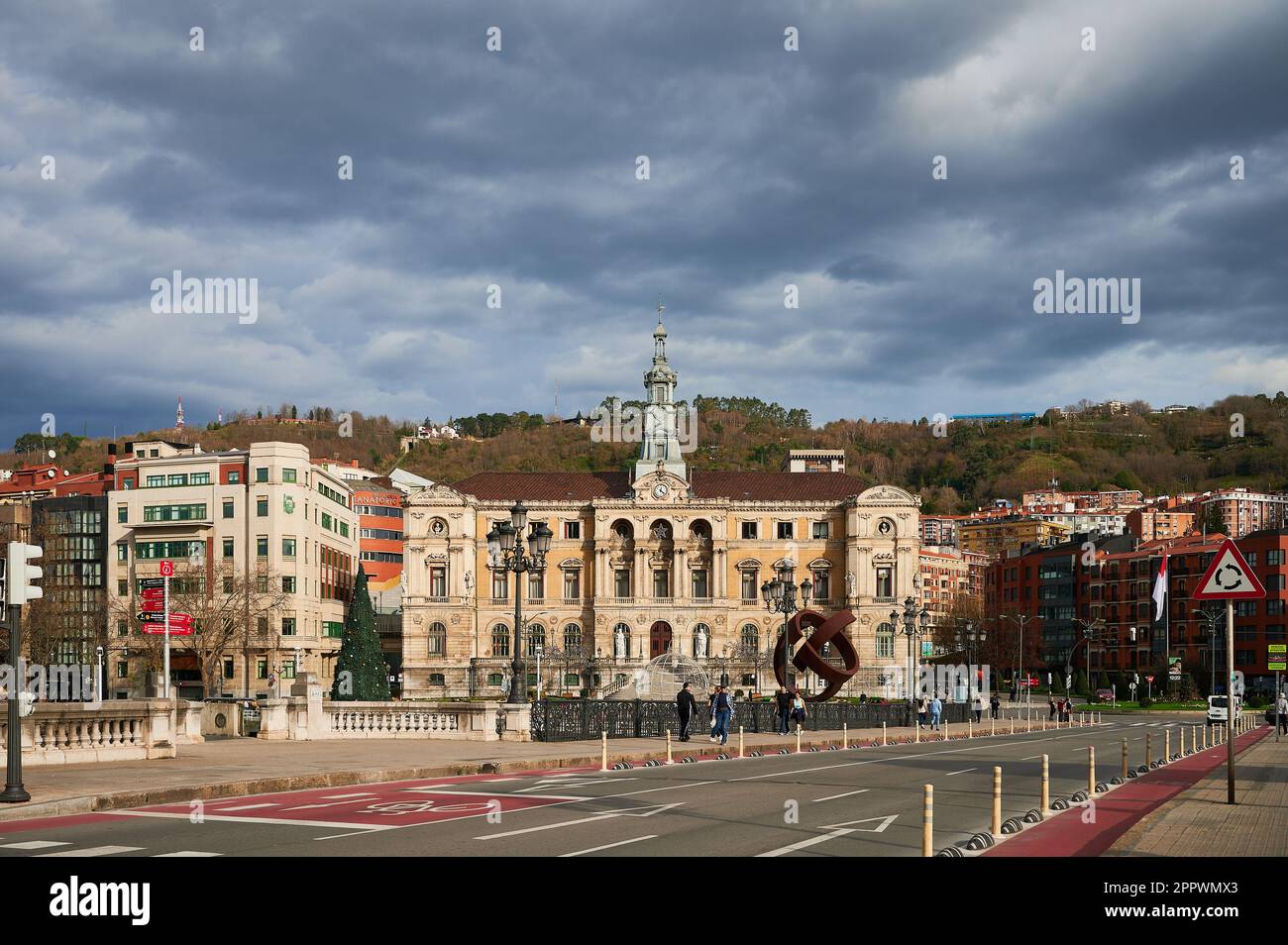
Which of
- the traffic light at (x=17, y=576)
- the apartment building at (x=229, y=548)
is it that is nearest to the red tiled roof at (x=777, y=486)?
the apartment building at (x=229, y=548)

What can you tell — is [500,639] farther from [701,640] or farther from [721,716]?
[721,716]

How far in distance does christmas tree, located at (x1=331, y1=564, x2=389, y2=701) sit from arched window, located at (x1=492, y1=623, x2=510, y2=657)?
34.0 m

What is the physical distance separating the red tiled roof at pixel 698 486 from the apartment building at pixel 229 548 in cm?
2452

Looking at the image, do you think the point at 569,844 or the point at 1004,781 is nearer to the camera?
the point at 569,844

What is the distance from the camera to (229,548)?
104m

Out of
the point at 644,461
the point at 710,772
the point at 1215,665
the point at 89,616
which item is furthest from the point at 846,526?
the point at 710,772

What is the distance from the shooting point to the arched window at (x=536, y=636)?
406 ft

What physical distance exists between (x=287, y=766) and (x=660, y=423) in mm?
110594

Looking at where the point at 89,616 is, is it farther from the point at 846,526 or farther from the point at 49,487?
the point at 846,526

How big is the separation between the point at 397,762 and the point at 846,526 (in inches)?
3843

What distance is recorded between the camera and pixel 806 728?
54.5 metres

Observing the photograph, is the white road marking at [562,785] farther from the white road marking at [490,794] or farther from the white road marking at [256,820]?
the white road marking at [256,820]

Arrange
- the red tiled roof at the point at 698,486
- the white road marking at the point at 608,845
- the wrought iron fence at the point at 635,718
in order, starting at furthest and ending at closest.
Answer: the red tiled roof at the point at 698,486 → the wrought iron fence at the point at 635,718 → the white road marking at the point at 608,845
